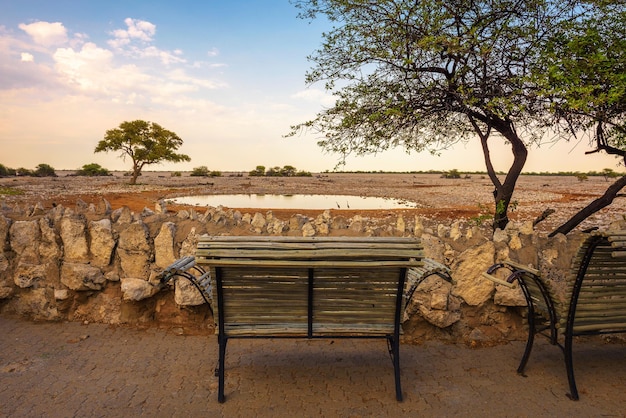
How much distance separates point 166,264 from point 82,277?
0.88m

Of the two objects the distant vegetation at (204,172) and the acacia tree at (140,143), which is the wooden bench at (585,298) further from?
the distant vegetation at (204,172)

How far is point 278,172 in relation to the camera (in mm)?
65938

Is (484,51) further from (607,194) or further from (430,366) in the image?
(430,366)

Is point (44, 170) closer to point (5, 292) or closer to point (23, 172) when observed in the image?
point (23, 172)

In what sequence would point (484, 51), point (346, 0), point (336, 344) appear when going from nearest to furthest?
point (336, 344), point (484, 51), point (346, 0)

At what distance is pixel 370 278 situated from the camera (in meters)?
2.98

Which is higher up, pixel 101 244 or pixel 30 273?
pixel 101 244

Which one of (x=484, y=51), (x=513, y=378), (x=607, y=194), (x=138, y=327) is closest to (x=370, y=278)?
(x=513, y=378)

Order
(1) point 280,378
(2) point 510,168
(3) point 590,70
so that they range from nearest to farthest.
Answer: (1) point 280,378
(3) point 590,70
(2) point 510,168

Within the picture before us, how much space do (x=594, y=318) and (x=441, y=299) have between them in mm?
1309

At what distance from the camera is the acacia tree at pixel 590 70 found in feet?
18.6

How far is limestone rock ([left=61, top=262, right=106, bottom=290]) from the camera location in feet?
14.9

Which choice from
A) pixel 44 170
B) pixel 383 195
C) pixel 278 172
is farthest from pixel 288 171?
pixel 383 195

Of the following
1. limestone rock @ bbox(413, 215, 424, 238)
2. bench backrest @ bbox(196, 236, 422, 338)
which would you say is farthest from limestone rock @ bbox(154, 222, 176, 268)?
limestone rock @ bbox(413, 215, 424, 238)
